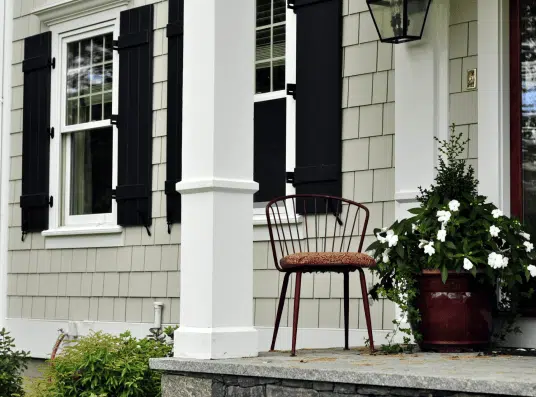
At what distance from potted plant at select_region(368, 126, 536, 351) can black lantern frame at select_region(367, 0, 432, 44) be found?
88 centimetres

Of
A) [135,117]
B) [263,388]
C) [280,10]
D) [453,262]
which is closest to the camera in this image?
[263,388]

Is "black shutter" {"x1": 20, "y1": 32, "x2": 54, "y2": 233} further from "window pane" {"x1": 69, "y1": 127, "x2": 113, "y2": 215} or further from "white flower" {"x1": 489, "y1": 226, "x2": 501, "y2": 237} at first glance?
"white flower" {"x1": 489, "y1": 226, "x2": 501, "y2": 237}

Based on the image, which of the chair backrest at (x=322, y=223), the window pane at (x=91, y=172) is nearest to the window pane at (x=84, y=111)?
the window pane at (x=91, y=172)

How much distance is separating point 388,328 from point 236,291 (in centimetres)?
150

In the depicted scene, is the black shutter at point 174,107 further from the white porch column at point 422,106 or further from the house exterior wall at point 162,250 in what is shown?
the white porch column at point 422,106

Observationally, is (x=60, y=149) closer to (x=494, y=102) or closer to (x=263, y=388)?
(x=494, y=102)

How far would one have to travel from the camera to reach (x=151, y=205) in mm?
8164

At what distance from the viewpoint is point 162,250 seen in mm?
8070

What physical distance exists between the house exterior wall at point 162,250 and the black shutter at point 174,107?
12cm

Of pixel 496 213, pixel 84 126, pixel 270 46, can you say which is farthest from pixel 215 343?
pixel 84 126

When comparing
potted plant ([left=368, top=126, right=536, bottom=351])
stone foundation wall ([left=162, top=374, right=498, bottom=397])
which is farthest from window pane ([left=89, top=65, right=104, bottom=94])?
stone foundation wall ([left=162, top=374, right=498, bottom=397])

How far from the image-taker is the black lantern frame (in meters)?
6.22

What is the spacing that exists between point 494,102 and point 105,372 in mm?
2635

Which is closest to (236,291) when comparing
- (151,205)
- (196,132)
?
(196,132)
